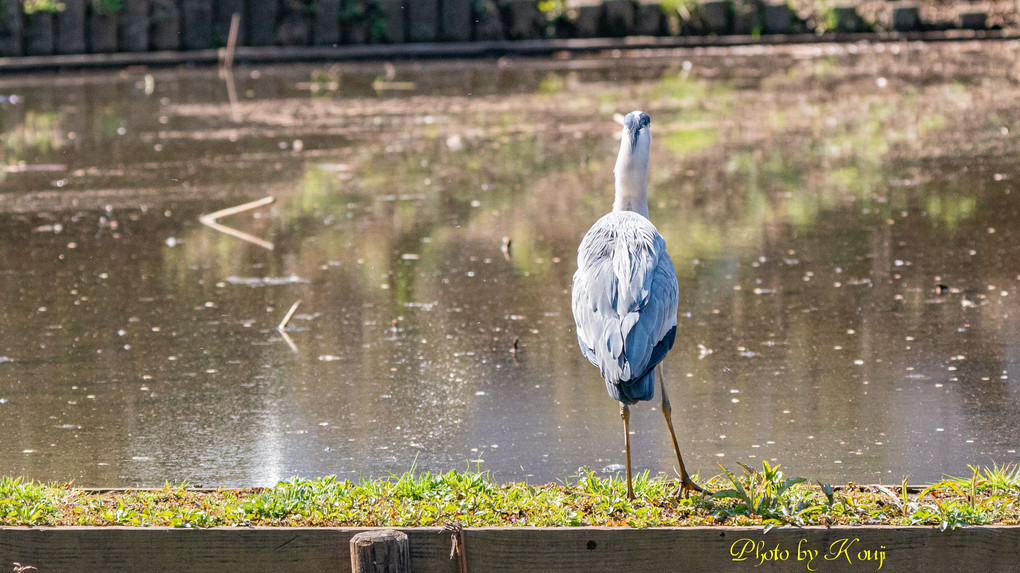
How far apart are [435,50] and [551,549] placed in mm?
20579

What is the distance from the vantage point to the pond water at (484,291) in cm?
614

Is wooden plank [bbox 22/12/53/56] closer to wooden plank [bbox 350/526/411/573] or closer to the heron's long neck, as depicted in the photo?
the heron's long neck

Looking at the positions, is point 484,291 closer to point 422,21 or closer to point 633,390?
point 633,390

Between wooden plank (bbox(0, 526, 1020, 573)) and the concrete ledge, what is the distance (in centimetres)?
2020

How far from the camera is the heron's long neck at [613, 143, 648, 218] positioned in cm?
561

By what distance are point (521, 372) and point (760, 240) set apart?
11.0 feet

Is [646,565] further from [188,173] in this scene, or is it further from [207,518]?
[188,173]

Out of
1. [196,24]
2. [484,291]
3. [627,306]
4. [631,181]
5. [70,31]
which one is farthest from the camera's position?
[196,24]

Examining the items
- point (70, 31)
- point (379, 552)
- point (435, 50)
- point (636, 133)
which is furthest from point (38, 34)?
point (379, 552)

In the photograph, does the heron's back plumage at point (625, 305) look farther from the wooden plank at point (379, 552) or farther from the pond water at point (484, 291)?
the pond water at point (484, 291)

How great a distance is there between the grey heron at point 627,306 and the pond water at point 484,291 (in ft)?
3.77

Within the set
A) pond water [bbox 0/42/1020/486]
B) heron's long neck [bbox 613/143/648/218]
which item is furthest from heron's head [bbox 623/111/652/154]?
pond water [bbox 0/42/1020/486]

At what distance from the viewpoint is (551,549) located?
165 inches

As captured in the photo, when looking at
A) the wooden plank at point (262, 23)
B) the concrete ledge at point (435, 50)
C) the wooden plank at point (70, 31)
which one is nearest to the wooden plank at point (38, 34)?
the wooden plank at point (70, 31)
